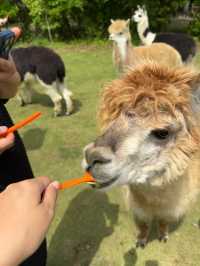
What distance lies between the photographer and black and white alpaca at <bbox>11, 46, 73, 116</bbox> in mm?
4902

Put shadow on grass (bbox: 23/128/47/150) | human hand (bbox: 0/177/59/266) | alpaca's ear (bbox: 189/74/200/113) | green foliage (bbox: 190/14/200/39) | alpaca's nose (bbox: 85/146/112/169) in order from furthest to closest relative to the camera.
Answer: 1. green foliage (bbox: 190/14/200/39)
2. shadow on grass (bbox: 23/128/47/150)
3. alpaca's ear (bbox: 189/74/200/113)
4. alpaca's nose (bbox: 85/146/112/169)
5. human hand (bbox: 0/177/59/266)

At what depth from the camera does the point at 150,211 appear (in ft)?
7.73

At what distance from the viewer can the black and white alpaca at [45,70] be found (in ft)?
16.1

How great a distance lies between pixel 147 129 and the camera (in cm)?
171

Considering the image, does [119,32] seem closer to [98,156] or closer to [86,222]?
[86,222]

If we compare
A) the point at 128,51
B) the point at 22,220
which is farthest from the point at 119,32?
the point at 22,220

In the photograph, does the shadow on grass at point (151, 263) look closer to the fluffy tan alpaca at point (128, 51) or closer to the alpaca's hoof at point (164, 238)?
the alpaca's hoof at point (164, 238)

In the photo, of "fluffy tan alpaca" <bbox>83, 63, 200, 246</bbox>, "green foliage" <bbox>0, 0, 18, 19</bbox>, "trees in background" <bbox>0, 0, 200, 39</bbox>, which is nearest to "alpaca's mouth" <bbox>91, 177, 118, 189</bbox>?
"fluffy tan alpaca" <bbox>83, 63, 200, 246</bbox>

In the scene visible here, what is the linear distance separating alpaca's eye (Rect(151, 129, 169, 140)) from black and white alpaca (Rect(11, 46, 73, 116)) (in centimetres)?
346

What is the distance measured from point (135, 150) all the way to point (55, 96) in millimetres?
3644

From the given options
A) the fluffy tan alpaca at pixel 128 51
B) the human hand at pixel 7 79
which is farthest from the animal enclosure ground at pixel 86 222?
the human hand at pixel 7 79

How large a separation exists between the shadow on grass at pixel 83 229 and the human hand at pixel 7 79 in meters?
1.58

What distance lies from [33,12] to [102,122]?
9.35 meters

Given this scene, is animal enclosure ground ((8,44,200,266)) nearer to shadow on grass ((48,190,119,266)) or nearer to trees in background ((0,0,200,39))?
shadow on grass ((48,190,119,266))
